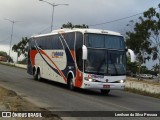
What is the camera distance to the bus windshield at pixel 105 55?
22.1m

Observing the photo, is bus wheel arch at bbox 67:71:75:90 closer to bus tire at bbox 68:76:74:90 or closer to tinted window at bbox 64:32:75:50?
bus tire at bbox 68:76:74:90

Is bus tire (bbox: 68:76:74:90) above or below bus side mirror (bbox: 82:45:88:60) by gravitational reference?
below

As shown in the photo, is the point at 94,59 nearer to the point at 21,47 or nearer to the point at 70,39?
→ the point at 70,39

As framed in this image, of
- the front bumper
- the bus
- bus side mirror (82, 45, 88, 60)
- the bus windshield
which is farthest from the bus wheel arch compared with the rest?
bus side mirror (82, 45, 88, 60)

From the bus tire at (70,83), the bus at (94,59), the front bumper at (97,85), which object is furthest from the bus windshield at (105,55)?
the bus tire at (70,83)

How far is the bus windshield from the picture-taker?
72.6 feet

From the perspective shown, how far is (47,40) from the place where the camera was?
29.2 m

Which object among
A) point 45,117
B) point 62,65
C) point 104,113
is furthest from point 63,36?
point 45,117

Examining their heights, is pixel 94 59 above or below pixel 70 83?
above

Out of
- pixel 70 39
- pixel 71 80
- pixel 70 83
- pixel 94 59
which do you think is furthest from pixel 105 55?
pixel 70 83

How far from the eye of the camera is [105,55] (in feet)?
73.1

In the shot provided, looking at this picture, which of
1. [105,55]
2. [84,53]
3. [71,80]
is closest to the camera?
[84,53]

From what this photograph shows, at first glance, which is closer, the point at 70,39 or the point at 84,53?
the point at 84,53

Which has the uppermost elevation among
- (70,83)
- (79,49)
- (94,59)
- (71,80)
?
(79,49)
